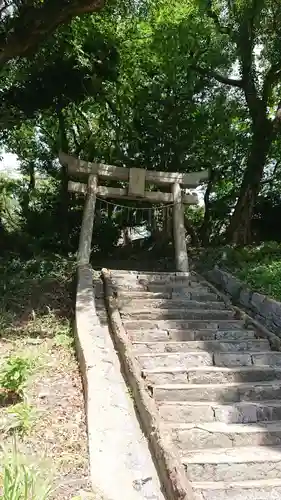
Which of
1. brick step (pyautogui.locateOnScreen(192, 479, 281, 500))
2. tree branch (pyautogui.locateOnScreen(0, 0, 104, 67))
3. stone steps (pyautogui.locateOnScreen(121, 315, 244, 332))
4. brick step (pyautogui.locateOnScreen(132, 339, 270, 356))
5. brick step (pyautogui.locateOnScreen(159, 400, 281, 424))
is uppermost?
tree branch (pyautogui.locateOnScreen(0, 0, 104, 67))

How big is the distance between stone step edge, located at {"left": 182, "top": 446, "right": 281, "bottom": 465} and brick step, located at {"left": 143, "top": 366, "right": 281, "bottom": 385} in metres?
1.05

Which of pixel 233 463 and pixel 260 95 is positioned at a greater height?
pixel 260 95

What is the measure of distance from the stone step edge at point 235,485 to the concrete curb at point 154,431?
0.24 m

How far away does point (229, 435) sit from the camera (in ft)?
13.0

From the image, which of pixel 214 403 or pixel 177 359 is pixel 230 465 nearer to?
pixel 214 403

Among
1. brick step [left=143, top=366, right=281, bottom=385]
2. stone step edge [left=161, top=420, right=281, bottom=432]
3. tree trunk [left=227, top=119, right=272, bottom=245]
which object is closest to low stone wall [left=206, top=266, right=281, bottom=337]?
brick step [left=143, top=366, right=281, bottom=385]

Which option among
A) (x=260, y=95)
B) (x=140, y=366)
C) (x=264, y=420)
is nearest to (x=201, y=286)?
(x=140, y=366)

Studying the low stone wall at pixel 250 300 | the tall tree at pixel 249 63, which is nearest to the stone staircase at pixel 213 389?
the low stone wall at pixel 250 300

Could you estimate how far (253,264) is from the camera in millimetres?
9344

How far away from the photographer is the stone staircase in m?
3.54

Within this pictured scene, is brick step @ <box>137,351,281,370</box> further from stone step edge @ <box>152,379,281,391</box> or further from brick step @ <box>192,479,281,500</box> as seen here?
brick step @ <box>192,479,281,500</box>

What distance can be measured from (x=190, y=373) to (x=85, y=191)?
19.0ft

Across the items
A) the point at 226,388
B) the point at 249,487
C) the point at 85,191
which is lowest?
the point at 249,487

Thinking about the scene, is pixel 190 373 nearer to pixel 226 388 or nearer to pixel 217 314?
pixel 226 388
